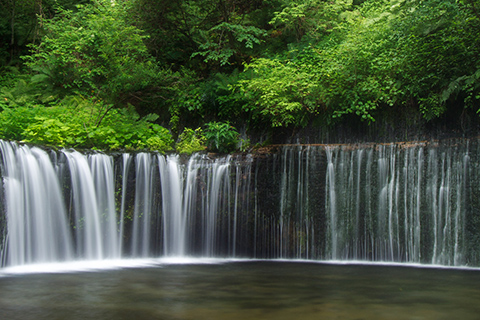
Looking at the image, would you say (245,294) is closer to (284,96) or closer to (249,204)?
(249,204)

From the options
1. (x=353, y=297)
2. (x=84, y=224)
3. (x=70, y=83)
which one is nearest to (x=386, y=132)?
(x=353, y=297)

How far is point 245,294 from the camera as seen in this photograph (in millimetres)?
7289

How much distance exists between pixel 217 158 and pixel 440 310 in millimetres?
7734

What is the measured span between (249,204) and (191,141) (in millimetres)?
2756

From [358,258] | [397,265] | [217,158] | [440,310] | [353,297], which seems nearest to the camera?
[440,310]

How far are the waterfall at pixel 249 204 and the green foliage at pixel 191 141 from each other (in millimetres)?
588

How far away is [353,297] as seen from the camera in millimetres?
7145

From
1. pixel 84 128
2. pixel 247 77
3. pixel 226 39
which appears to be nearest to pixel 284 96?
pixel 247 77

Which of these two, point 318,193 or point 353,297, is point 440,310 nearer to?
point 353,297

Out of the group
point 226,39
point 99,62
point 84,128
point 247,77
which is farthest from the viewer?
point 226,39

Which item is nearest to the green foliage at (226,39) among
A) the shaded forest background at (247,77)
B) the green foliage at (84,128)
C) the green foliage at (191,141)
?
the shaded forest background at (247,77)

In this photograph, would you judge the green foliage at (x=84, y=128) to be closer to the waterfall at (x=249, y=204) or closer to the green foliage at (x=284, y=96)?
the waterfall at (x=249, y=204)

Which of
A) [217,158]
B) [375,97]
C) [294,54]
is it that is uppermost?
[294,54]

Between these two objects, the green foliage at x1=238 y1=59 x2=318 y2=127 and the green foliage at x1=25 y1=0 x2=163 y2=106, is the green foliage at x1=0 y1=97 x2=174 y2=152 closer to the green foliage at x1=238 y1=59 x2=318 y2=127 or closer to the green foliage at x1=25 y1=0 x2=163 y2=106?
the green foliage at x1=25 y1=0 x2=163 y2=106
